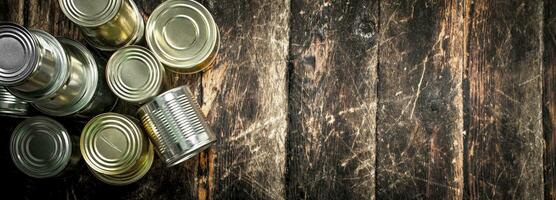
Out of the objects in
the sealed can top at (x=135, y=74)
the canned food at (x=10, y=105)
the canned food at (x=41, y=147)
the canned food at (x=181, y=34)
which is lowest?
the canned food at (x=41, y=147)

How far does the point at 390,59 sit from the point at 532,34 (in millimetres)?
610

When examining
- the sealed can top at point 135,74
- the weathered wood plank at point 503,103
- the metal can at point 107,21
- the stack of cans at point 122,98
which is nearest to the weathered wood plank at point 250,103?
the stack of cans at point 122,98

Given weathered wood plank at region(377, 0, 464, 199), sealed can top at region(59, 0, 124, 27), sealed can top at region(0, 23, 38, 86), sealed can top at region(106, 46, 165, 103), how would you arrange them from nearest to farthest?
sealed can top at region(0, 23, 38, 86), sealed can top at region(59, 0, 124, 27), sealed can top at region(106, 46, 165, 103), weathered wood plank at region(377, 0, 464, 199)

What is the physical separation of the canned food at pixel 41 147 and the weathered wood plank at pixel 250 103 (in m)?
0.57

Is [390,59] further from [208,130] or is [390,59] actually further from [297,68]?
[208,130]

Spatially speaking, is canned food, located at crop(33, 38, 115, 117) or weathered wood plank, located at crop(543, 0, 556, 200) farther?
weathered wood plank, located at crop(543, 0, 556, 200)

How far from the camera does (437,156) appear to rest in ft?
6.97

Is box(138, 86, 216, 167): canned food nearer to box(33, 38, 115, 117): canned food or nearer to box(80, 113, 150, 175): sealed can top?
box(80, 113, 150, 175): sealed can top

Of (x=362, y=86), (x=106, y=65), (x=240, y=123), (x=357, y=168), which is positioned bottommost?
(x=357, y=168)

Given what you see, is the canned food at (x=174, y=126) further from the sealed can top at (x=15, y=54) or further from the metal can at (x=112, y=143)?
the sealed can top at (x=15, y=54)

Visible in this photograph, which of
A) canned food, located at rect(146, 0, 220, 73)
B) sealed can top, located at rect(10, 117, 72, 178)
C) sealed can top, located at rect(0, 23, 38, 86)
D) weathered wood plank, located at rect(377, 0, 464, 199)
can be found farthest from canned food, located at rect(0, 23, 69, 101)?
weathered wood plank, located at rect(377, 0, 464, 199)

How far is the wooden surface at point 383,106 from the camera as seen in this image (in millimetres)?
2121

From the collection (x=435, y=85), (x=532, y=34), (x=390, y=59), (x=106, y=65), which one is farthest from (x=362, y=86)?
(x=106, y=65)

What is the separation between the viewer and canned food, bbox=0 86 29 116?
6.56ft
